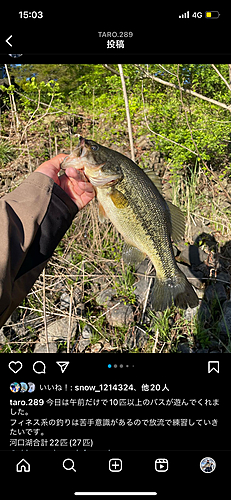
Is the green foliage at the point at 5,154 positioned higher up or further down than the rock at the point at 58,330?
higher up

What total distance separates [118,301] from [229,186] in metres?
2.44

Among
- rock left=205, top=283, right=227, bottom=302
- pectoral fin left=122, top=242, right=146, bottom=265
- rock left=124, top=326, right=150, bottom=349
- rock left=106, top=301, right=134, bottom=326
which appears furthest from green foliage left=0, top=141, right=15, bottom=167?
pectoral fin left=122, top=242, right=146, bottom=265

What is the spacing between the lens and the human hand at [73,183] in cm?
207

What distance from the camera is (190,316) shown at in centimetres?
378

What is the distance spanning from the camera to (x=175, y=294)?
7.10ft
